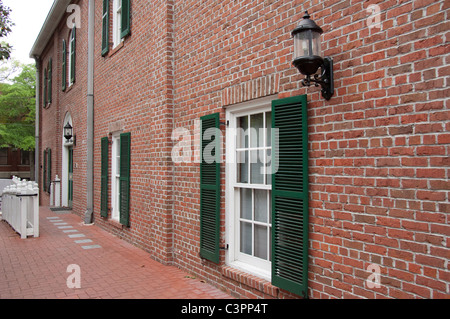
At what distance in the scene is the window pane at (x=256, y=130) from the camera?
4246 millimetres

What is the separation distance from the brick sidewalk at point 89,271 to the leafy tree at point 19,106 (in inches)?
819

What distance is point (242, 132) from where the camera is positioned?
4582mm

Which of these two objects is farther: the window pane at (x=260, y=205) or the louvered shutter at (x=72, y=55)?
the louvered shutter at (x=72, y=55)

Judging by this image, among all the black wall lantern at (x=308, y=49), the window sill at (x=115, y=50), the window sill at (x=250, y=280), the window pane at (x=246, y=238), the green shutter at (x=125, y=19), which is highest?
the green shutter at (x=125, y=19)

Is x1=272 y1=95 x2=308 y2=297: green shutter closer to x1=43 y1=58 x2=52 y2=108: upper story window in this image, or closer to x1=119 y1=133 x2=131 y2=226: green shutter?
x1=119 y1=133 x2=131 y2=226: green shutter

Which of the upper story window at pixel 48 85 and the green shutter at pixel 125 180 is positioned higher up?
the upper story window at pixel 48 85

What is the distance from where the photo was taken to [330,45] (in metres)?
3.29

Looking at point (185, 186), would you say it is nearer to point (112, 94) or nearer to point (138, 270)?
point (138, 270)

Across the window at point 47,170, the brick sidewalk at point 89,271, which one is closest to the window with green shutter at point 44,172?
the window at point 47,170

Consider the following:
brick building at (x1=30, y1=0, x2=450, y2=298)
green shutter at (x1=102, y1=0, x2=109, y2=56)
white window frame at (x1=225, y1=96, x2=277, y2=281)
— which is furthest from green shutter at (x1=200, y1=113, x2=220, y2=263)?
green shutter at (x1=102, y1=0, x2=109, y2=56)

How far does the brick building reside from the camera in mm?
2602

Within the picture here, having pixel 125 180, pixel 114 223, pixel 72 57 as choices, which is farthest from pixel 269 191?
pixel 72 57

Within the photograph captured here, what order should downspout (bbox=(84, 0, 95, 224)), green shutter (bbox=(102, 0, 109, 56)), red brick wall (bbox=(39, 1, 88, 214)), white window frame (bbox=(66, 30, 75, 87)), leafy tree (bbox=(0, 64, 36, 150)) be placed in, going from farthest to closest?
leafy tree (bbox=(0, 64, 36, 150)), white window frame (bbox=(66, 30, 75, 87)), red brick wall (bbox=(39, 1, 88, 214)), downspout (bbox=(84, 0, 95, 224)), green shutter (bbox=(102, 0, 109, 56))

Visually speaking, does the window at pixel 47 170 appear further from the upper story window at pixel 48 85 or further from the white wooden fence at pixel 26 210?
the white wooden fence at pixel 26 210
